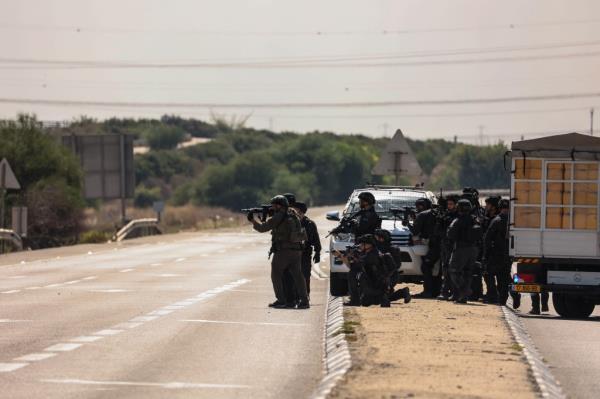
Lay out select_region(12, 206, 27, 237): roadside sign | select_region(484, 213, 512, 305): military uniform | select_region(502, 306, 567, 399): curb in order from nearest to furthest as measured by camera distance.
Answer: select_region(502, 306, 567, 399): curb < select_region(484, 213, 512, 305): military uniform < select_region(12, 206, 27, 237): roadside sign

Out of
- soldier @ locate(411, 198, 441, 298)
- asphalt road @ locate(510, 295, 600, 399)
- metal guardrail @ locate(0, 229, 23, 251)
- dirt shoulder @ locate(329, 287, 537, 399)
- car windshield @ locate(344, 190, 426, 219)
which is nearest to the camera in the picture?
dirt shoulder @ locate(329, 287, 537, 399)

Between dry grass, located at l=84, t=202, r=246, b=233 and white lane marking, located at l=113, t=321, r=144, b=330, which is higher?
white lane marking, located at l=113, t=321, r=144, b=330

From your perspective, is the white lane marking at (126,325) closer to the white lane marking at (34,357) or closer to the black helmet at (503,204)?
the white lane marking at (34,357)

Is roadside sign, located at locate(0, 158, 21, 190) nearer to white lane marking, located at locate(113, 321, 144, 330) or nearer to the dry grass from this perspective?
white lane marking, located at locate(113, 321, 144, 330)

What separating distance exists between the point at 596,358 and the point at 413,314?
→ 196 inches

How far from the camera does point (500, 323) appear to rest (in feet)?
68.7

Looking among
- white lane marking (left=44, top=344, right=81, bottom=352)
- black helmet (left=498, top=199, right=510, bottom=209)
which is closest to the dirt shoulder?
black helmet (left=498, top=199, right=510, bottom=209)

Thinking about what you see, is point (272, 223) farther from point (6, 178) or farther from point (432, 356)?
point (6, 178)

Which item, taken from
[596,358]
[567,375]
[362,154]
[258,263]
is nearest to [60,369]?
[567,375]

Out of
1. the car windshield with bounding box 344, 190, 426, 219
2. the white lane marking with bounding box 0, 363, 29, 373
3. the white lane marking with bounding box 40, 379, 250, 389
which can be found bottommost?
the white lane marking with bounding box 0, 363, 29, 373

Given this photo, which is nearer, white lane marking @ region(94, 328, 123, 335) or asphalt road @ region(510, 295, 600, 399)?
asphalt road @ region(510, 295, 600, 399)

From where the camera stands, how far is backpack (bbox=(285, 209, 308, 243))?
24344mm

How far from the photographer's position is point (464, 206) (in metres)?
24.8

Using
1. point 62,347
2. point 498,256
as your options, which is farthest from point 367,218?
point 62,347
